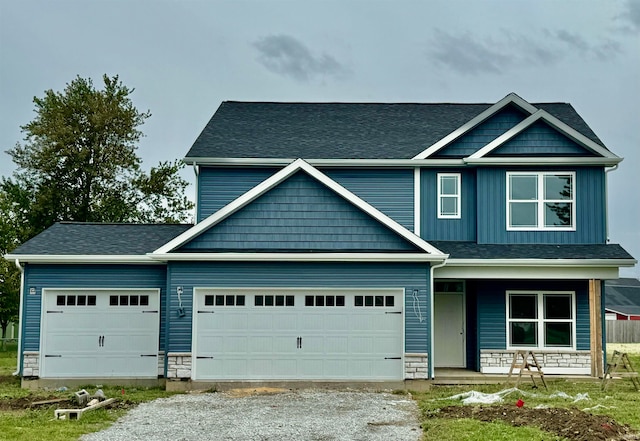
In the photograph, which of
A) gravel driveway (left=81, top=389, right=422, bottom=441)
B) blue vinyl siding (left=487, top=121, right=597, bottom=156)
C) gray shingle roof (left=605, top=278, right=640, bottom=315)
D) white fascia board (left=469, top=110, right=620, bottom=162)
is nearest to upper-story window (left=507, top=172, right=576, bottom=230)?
blue vinyl siding (left=487, top=121, right=597, bottom=156)

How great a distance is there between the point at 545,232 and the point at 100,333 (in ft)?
35.5

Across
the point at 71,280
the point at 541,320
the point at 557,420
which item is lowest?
the point at 557,420

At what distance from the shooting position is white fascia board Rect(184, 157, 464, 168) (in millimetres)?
18141

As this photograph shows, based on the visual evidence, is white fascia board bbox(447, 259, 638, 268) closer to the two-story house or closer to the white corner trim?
the two-story house

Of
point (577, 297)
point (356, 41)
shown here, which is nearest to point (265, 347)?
point (577, 297)

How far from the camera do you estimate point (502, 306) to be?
1759 centimetres

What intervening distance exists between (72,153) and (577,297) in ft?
79.0

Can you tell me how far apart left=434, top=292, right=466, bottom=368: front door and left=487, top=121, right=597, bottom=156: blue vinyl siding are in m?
3.80

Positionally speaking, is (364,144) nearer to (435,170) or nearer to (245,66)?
(435,170)

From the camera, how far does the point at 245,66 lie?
82.6 ft

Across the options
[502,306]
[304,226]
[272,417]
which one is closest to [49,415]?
[272,417]

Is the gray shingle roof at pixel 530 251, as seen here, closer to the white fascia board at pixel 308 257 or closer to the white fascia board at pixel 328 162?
the white fascia board at pixel 308 257

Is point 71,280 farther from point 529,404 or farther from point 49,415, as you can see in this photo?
point 529,404

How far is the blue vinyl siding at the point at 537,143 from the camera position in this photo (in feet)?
58.2
